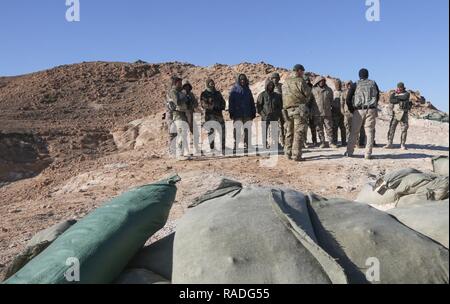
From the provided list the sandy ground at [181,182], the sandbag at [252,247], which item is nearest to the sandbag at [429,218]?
the sandbag at [252,247]

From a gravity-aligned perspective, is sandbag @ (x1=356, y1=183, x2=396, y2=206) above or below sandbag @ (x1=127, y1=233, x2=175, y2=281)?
above

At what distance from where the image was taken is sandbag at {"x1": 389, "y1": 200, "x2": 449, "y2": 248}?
298 cm

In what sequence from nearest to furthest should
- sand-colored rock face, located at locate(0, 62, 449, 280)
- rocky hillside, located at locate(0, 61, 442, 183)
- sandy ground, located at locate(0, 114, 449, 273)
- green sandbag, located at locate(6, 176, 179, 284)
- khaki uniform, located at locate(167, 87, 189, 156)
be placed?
1. green sandbag, located at locate(6, 176, 179, 284)
2. sandy ground, located at locate(0, 114, 449, 273)
3. sand-colored rock face, located at locate(0, 62, 449, 280)
4. khaki uniform, located at locate(167, 87, 189, 156)
5. rocky hillside, located at locate(0, 61, 442, 183)

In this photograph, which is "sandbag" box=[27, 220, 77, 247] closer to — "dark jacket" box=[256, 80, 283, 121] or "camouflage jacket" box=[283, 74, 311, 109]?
"camouflage jacket" box=[283, 74, 311, 109]

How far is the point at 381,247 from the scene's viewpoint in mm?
2826

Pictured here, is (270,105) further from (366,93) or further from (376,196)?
(376,196)

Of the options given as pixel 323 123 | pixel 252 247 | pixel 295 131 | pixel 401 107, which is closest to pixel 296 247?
pixel 252 247

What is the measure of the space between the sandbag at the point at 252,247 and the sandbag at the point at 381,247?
15 cm

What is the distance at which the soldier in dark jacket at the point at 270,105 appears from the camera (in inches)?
390

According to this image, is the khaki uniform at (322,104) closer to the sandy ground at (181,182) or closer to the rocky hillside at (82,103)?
the sandy ground at (181,182)

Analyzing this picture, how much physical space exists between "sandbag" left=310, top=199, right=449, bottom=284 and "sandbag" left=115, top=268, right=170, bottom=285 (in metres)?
0.95

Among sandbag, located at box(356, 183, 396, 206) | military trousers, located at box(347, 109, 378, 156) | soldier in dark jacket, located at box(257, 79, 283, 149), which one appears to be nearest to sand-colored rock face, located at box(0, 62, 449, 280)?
military trousers, located at box(347, 109, 378, 156)

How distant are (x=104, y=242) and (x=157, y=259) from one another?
350 millimetres
